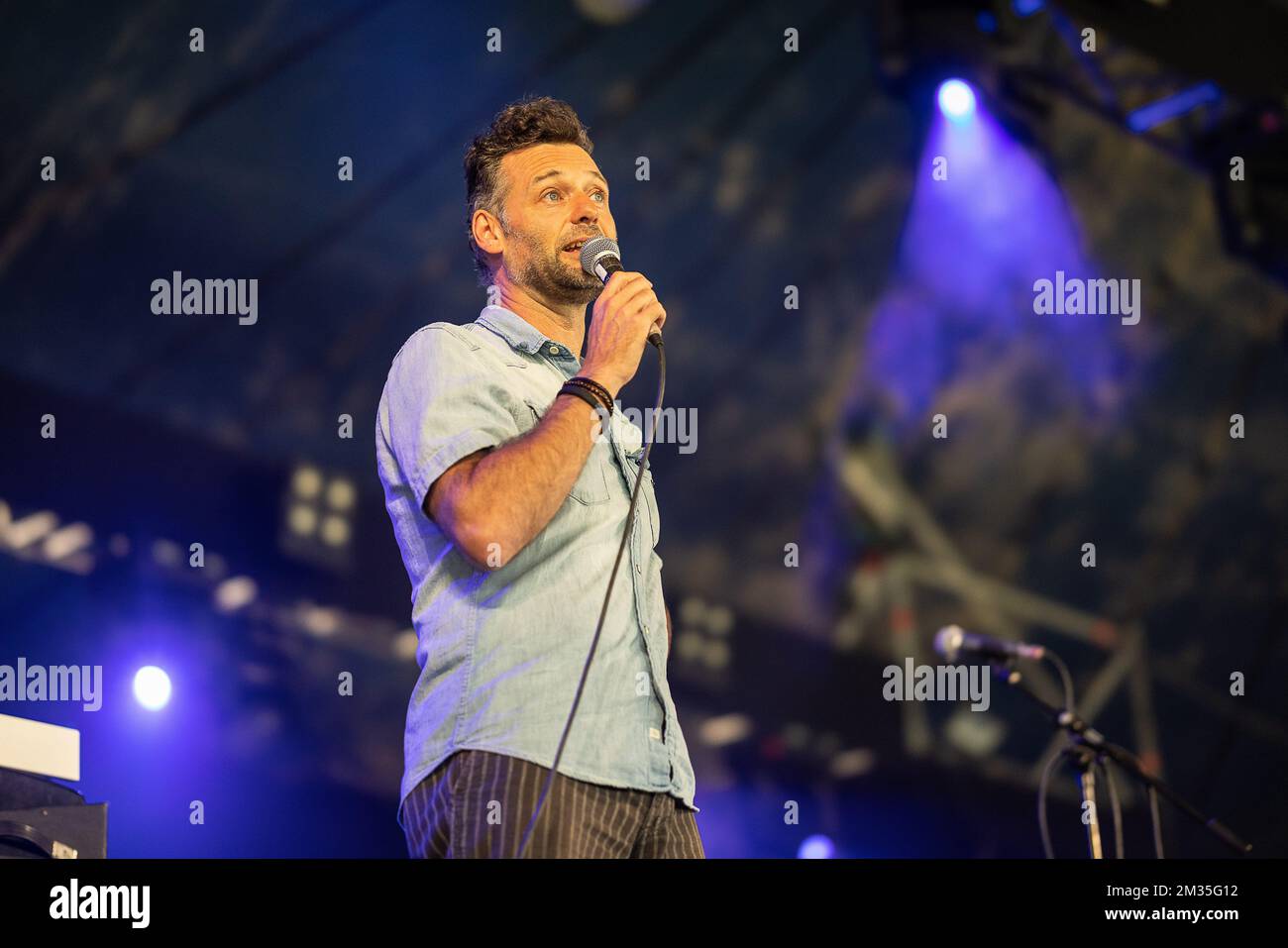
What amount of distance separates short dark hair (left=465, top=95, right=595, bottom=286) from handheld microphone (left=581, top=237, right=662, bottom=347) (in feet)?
0.73

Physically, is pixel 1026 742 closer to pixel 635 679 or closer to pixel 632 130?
pixel 632 130

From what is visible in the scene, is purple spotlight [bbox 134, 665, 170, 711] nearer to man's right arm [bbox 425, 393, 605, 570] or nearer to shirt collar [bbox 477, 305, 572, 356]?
shirt collar [bbox 477, 305, 572, 356]

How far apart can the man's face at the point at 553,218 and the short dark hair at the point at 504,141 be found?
19 millimetres

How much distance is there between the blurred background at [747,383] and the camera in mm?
4254

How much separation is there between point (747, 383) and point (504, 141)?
4.01 metres

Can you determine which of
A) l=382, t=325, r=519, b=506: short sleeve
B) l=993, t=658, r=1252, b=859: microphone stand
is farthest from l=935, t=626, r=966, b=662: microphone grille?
l=382, t=325, r=519, b=506: short sleeve

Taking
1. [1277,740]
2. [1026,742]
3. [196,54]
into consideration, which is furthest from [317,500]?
[1277,740]

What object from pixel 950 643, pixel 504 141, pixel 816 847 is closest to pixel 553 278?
pixel 504 141

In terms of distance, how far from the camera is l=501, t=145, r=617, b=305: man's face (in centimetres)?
187

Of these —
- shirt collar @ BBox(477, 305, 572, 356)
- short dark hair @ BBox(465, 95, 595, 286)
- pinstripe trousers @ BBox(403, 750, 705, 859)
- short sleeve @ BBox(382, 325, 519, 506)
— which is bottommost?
pinstripe trousers @ BBox(403, 750, 705, 859)

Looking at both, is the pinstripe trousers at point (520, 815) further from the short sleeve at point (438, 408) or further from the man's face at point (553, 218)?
the man's face at point (553, 218)

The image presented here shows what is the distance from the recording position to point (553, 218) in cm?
191

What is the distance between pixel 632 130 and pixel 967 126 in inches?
57.4

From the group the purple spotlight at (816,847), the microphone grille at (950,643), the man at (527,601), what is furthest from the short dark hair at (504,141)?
the purple spotlight at (816,847)
